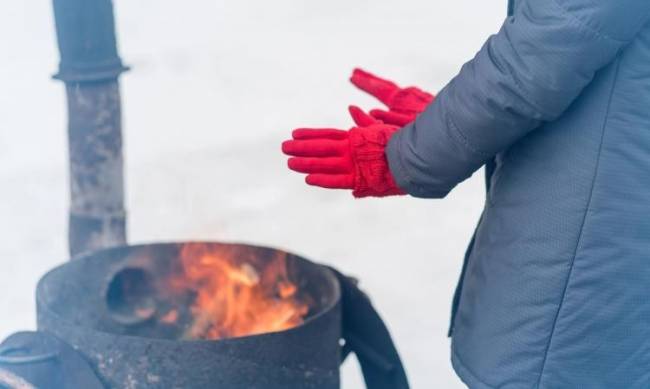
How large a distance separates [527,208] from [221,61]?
5.56 meters

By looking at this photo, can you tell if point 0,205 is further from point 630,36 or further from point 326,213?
point 630,36

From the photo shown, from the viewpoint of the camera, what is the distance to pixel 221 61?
23.1 feet

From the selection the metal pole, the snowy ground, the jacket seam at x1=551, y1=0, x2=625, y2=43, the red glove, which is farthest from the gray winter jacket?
the snowy ground

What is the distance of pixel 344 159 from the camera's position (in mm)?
1865

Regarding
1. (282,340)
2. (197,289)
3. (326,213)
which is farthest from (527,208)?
(326,213)

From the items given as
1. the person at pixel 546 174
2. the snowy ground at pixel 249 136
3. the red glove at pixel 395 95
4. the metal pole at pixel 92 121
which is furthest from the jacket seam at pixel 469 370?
the snowy ground at pixel 249 136

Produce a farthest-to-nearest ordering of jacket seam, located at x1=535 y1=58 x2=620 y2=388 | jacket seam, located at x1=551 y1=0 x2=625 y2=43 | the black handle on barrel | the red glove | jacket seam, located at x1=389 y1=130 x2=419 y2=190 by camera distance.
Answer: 1. the black handle on barrel
2. the red glove
3. jacket seam, located at x1=389 y1=130 x2=419 y2=190
4. jacket seam, located at x1=535 y1=58 x2=620 y2=388
5. jacket seam, located at x1=551 y1=0 x2=625 y2=43

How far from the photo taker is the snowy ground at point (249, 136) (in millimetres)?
4598

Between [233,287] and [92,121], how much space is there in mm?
737

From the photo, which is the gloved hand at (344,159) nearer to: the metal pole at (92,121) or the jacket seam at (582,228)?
the jacket seam at (582,228)

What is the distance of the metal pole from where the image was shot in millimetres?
2797

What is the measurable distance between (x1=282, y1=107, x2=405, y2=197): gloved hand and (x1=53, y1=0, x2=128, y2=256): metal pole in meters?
1.21

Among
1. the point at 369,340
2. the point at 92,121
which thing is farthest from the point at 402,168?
the point at 92,121

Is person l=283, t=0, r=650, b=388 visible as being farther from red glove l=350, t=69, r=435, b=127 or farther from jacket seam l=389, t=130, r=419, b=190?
red glove l=350, t=69, r=435, b=127
